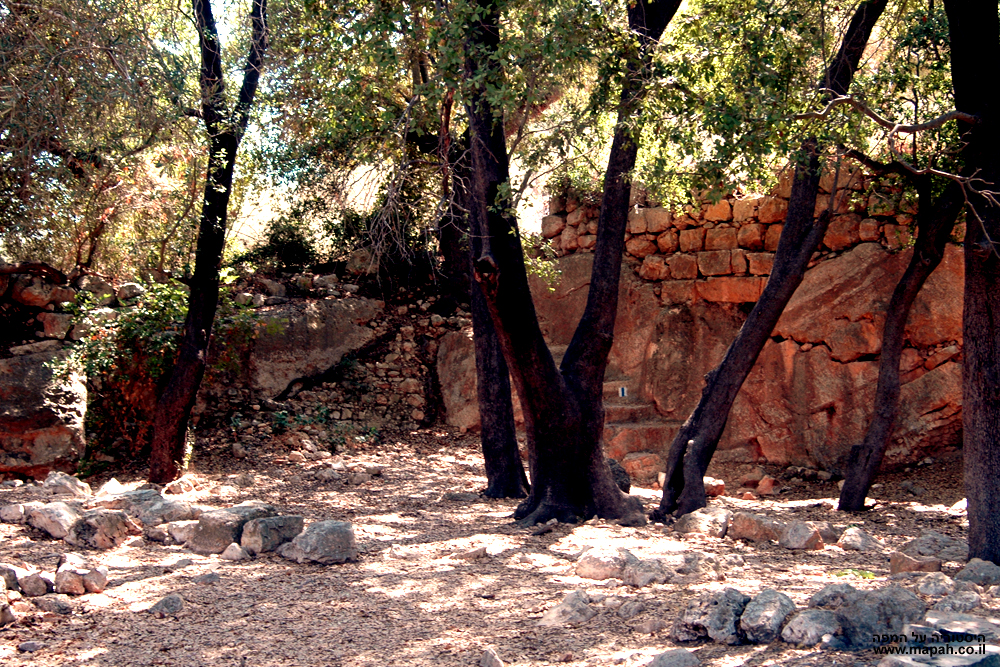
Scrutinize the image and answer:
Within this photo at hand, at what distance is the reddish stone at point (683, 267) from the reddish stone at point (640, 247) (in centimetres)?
36

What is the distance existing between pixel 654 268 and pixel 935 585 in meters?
6.54

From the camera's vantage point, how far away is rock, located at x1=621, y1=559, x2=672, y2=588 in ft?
14.0

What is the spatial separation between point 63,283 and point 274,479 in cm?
322

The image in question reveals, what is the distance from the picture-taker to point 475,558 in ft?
16.6

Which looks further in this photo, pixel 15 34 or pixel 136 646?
pixel 15 34

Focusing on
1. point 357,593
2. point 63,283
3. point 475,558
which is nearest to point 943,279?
point 475,558

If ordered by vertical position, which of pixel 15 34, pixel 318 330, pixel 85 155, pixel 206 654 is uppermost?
pixel 15 34

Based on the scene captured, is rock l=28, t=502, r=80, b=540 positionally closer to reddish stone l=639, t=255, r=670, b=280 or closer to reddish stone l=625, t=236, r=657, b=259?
reddish stone l=639, t=255, r=670, b=280

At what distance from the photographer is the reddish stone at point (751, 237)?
9227 mm

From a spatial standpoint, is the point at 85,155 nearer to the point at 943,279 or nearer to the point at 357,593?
the point at 357,593

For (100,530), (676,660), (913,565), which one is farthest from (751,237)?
(100,530)

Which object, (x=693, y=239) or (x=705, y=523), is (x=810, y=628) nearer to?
(x=705, y=523)

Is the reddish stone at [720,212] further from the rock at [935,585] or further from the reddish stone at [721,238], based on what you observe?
the rock at [935,585]

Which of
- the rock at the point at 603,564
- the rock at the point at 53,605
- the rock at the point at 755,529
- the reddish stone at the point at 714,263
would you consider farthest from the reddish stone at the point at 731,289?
the rock at the point at 53,605
